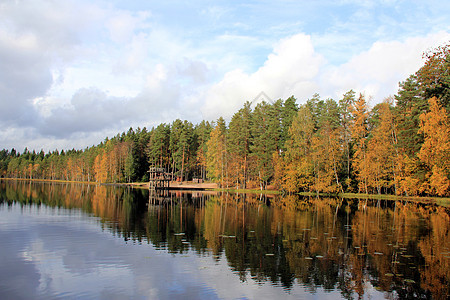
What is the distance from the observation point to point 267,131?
6831 centimetres

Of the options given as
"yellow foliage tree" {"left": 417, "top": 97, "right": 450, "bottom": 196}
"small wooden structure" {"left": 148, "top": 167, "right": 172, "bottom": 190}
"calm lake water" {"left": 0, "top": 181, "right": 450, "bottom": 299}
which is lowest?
"calm lake water" {"left": 0, "top": 181, "right": 450, "bottom": 299}

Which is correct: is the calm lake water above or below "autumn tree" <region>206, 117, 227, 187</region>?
below

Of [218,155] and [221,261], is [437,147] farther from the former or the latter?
[218,155]

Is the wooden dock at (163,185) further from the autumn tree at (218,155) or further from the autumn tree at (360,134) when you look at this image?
the autumn tree at (360,134)

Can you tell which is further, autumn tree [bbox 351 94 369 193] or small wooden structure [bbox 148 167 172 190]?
small wooden structure [bbox 148 167 172 190]

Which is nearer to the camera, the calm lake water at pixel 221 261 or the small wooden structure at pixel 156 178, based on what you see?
the calm lake water at pixel 221 261

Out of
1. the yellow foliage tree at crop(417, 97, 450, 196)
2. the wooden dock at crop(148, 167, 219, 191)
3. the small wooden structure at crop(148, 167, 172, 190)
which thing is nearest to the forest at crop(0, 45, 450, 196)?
the yellow foliage tree at crop(417, 97, 450, 196)

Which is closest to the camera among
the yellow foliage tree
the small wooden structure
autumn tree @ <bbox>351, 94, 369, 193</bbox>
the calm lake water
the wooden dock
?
the calm lake water

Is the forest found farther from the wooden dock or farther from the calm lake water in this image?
the calm lake water

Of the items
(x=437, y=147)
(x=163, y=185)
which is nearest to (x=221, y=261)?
(x=437, y=147)

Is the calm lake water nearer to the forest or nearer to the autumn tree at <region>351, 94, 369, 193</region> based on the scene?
the forest

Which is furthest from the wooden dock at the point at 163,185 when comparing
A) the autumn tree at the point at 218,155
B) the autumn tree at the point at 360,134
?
the autumn tree at the point at 360,134

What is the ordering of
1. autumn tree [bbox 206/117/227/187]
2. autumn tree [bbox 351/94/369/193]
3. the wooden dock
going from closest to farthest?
1. autumn tree [bbox 351/94/369/193]
2. autumn tree [bbox 206/117/227/187]
3. the wooden dock

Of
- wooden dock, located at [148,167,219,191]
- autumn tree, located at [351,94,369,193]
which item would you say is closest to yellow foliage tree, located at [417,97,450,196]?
autumn tree, located at [351,94,369,193]
